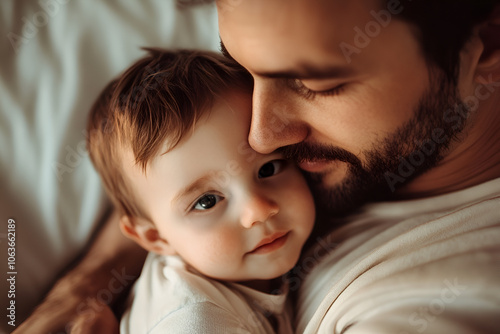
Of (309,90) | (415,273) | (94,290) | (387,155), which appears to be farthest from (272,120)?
(94,290)

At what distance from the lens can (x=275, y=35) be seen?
0.56 meters

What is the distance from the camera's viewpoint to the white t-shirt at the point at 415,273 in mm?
545

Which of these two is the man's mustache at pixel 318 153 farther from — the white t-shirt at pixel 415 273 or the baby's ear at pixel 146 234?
the baby's ear at pixel 146 234

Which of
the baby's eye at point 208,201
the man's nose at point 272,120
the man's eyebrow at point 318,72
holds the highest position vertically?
the man's eyebrow at point 318,72

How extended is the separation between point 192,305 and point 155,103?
29cm

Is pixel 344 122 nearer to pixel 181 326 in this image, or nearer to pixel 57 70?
pixel 181 326

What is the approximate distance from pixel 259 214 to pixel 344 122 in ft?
0.57

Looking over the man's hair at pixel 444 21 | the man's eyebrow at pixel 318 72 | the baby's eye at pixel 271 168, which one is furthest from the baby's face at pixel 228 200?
the man's hair at pixel 444 21

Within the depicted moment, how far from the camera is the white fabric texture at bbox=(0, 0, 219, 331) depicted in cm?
80

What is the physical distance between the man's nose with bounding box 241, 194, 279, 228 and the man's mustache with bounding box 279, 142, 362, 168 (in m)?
0.08

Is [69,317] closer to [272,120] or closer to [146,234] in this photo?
[146,234]

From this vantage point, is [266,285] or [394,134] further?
[266,285]

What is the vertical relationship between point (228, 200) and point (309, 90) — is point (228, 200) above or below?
below

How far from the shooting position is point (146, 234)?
0.76m
